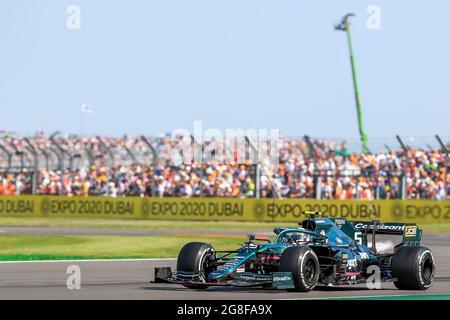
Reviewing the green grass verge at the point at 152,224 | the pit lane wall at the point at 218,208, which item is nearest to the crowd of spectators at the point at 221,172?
the pit lane wall at the point at 218,208

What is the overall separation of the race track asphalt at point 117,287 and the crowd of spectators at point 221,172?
62.4 feet

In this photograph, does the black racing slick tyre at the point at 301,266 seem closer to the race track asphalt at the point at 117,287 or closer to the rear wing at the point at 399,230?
the race track asphalt at the point at 117,287

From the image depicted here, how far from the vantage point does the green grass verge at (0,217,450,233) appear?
39.3 metres

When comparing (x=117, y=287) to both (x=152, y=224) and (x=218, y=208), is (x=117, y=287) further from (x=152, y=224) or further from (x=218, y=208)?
(x=218, y=208)

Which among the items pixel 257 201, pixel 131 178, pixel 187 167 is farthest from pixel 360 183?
pixel 131 178

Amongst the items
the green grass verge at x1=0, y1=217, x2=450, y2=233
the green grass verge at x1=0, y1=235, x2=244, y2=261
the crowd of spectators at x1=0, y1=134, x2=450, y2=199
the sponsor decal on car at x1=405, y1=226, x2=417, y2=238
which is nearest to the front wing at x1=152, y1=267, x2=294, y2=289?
the sponsor decal on car at x1=405, y1=226, x2=417, y2=238

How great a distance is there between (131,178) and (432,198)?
12.7 m

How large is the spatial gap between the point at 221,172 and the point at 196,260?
28.2 meters

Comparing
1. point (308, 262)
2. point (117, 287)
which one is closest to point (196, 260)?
point (117, 287)

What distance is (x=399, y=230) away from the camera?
56.4ft

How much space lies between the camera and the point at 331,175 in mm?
40281

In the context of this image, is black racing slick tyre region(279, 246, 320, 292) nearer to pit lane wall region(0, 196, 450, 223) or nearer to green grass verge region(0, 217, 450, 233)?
green grass verge region(0, 217, 450, 233)

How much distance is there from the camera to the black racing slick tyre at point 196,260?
15.7 m
